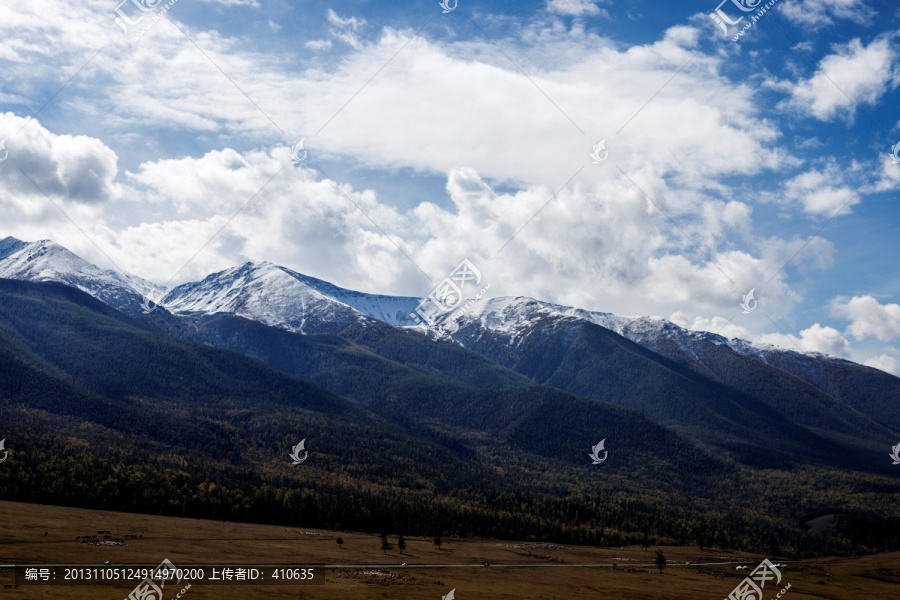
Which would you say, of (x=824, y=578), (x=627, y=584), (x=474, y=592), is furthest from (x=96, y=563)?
(x=824, y=578)

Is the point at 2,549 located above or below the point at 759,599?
above

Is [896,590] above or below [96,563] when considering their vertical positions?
below

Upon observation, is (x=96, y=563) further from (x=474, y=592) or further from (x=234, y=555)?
(x=474, y=592)

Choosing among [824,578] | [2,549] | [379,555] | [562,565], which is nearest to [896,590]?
[824,578]

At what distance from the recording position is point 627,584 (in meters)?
167

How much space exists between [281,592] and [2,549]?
60813 millimetres

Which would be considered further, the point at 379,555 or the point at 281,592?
the point at 379,555

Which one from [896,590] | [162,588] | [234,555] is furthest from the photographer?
[896,590]

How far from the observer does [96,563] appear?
135 meters

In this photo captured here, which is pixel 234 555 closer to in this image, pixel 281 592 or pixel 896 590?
pixel 281 592

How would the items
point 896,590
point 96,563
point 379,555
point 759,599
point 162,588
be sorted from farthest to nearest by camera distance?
point 379,555
point 896,590
point 759,599
point 96,563
point 162,588

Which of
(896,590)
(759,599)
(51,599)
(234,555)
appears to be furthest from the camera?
(896,590)

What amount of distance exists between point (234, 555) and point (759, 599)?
4485 inches

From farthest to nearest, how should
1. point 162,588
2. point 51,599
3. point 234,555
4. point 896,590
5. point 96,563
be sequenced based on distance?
point 896,590 → point 234,555 → point 96,563 → point 162,588 → point 51,599
